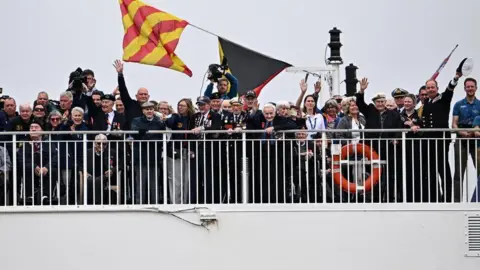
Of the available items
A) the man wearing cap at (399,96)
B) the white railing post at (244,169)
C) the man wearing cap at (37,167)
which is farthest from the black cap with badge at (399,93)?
the man wearing cap at (37,167)

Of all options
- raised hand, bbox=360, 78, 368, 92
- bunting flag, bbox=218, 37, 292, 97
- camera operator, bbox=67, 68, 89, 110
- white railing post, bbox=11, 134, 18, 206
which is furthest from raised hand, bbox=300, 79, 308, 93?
white railing post, bbox=11, 134, 18, 206

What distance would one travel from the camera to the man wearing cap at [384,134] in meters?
24.8

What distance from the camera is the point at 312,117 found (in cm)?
2533

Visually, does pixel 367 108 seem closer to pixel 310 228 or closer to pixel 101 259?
pixel 310 228

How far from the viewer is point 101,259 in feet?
81.3

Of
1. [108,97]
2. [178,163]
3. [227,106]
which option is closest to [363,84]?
[227,106]

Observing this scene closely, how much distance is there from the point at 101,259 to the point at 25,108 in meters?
2.53

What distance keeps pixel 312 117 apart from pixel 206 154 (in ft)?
5.70

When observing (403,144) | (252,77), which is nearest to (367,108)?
(403,144)

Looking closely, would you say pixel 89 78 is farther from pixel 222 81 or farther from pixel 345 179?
pixel 345 179

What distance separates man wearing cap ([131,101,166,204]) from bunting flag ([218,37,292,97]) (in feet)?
11.9

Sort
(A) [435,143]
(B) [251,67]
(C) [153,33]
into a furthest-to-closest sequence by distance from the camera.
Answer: (B) [251,67] < (C) [153,33] < (A) [435,143]

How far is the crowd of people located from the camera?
971 inches

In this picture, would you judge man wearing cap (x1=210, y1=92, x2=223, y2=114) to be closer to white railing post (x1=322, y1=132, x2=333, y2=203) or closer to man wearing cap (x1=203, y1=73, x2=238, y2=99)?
man wearing cap (x1=203, y1=73, x2=238, y2=99)
